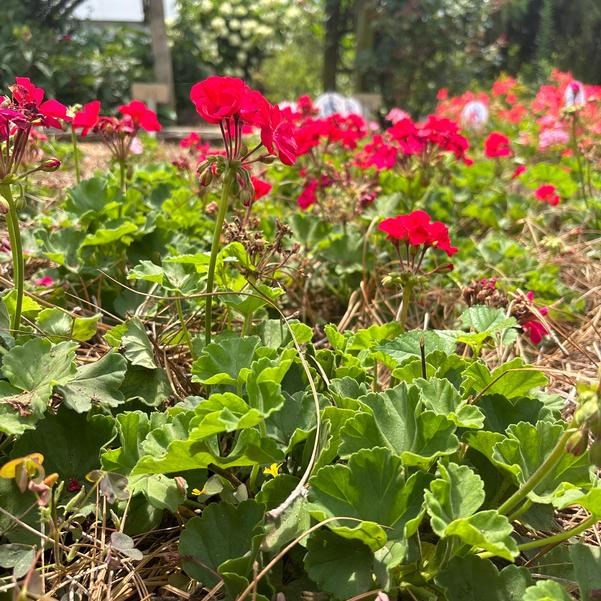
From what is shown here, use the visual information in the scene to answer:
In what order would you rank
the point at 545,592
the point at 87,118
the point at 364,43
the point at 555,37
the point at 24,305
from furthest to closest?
the point at 555,37, the point at 364,43, the point at 87,118, the point at 24,305, the point at 545,592

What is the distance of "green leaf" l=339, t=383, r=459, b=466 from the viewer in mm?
1014

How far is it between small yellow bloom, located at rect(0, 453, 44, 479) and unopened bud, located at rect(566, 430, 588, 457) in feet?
2.32

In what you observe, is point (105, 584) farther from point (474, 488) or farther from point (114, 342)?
point (474, 488)

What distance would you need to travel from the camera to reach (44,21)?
32.8 feet

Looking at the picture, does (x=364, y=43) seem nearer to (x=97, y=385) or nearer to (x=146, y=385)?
(x=146, y=385)

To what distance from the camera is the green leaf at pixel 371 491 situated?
961 millimetres

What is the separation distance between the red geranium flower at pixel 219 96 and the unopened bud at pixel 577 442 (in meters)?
0.77

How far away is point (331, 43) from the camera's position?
10.7m

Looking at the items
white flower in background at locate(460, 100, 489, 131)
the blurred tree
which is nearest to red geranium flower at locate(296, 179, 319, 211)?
white flower in background at locate(460, 100, 489, 131)

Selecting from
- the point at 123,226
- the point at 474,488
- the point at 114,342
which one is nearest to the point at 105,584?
the point at 114,342

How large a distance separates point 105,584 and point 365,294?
1.19 metres

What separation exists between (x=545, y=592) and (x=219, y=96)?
3.01 feet

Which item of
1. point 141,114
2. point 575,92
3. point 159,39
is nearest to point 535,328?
point 141,114

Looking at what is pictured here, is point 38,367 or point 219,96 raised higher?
point 219,96
